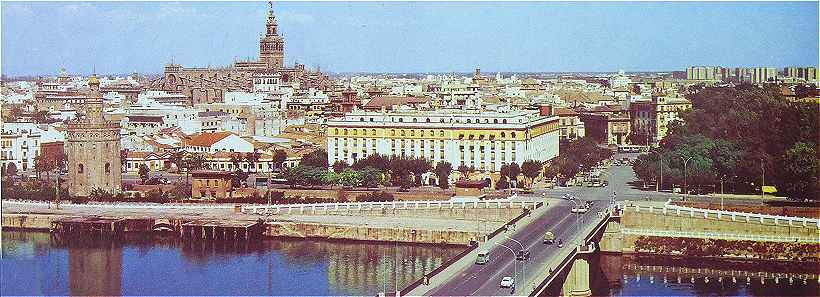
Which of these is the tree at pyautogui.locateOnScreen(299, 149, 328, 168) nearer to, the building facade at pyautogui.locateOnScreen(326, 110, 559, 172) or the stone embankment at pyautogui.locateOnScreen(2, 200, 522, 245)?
the building facade at pyautogui.locateOnScreen(326, 110, 559, 172)

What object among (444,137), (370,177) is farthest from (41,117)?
(370,177)

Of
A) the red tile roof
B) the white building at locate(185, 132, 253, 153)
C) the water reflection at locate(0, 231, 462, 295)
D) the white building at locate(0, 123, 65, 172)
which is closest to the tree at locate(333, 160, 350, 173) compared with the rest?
the white building at locate(185, 132, 253, 153)

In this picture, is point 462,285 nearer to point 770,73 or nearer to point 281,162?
point 281,162

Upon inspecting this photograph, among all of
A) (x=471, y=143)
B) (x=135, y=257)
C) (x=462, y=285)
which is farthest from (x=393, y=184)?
(x=462, y=285)

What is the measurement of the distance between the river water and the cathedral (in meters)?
51.1

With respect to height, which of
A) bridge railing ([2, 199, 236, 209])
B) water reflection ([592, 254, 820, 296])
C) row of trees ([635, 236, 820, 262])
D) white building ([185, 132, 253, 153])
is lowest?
water reflection ([592, 254, 820, 296])

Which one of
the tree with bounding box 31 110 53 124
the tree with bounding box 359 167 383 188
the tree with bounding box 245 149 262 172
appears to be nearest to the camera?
the tree with bounding box 359 167 383 188

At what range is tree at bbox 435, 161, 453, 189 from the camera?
4766 cm

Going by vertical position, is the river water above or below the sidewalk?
below

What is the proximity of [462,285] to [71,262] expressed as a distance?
16.0m

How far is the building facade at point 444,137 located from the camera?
48750mm

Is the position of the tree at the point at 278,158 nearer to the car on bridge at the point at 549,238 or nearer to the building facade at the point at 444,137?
the building facade at the point at 444,137

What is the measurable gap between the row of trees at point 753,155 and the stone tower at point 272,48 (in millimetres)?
55191


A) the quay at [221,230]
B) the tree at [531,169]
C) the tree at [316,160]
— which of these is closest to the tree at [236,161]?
the tree at [316,160]
